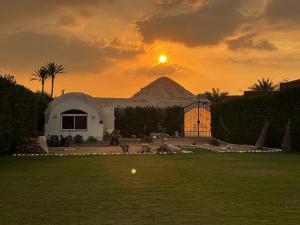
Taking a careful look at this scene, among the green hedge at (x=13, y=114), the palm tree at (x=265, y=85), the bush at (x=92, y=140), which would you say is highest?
the palm tree at (x=265, y=85)

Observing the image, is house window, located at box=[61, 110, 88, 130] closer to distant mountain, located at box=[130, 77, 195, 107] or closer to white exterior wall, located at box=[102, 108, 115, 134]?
white exterior wall, located at box=[102, 108, 115, 134]

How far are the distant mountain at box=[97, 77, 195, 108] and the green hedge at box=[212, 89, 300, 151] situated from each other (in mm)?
17990

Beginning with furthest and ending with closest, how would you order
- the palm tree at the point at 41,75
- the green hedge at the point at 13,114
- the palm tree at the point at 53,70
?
Result: the palm tree at the point at 53,70 → the palm tree at the point at 41,75 → the green hedge at the point at 13,114

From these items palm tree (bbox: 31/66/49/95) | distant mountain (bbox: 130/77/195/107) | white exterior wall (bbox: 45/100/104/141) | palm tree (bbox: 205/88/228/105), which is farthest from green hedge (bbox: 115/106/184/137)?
palm tree (bbox: 31/66/49/95)

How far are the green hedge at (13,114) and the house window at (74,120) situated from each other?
7.75 m

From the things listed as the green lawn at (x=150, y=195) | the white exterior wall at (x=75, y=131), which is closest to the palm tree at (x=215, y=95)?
the white exterior wall at (x=75, y=131)

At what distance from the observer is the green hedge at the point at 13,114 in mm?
21328

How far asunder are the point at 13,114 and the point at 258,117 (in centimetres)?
1383

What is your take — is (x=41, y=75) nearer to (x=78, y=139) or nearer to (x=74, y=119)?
(x=74, y=119)

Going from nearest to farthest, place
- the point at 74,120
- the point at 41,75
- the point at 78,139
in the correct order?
the point at 78,139 < the point at 74,120 < the point at 41,75

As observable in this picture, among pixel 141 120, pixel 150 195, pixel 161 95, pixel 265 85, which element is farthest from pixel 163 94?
pixel 150 195

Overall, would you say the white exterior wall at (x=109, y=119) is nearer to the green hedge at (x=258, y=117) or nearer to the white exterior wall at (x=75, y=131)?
the white exterior wall at (x=75, y=131)

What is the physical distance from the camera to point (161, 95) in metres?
60.3

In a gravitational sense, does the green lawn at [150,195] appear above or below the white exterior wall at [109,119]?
below
